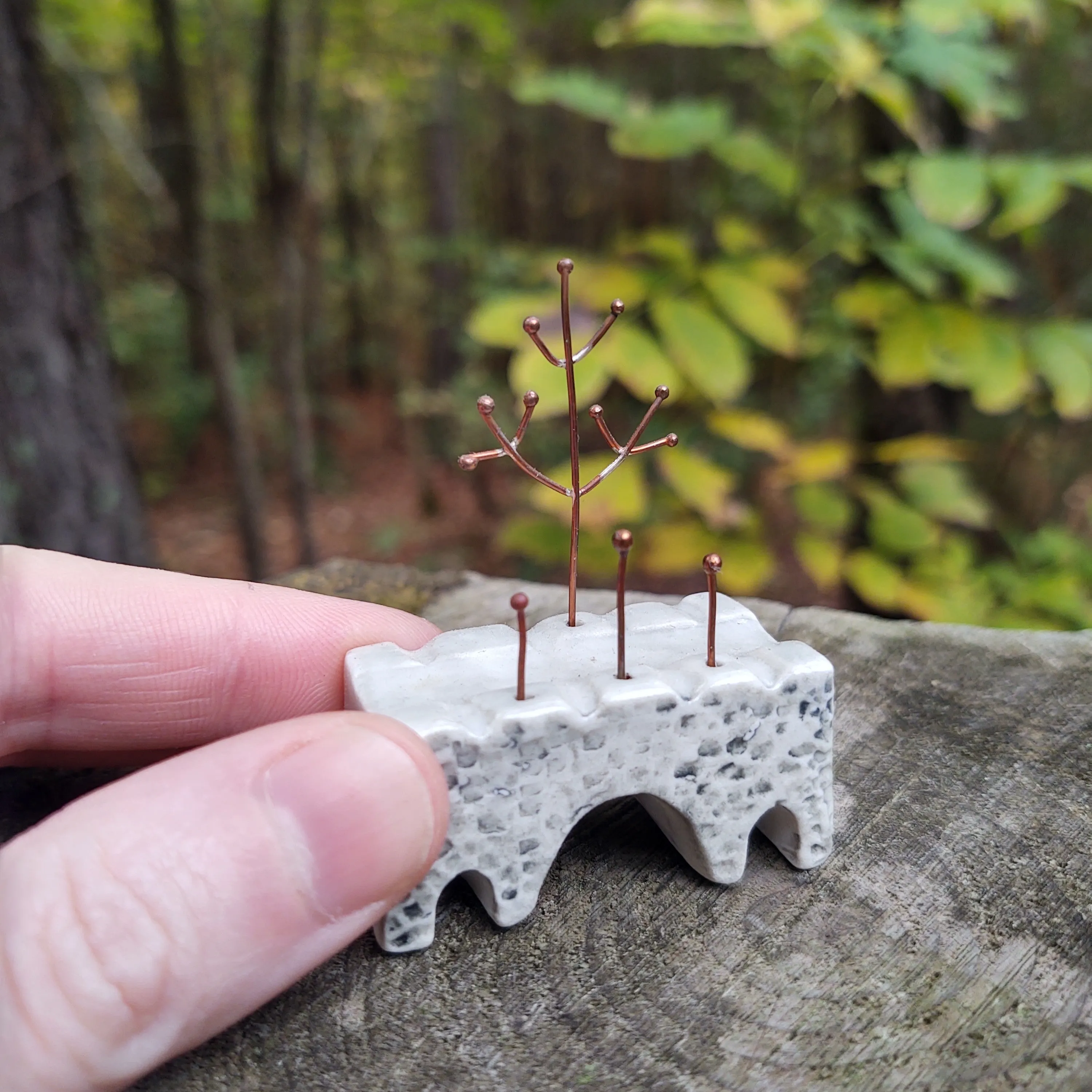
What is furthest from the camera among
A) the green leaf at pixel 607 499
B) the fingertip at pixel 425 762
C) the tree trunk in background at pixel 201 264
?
the tree trunk in background at pixel 201 264

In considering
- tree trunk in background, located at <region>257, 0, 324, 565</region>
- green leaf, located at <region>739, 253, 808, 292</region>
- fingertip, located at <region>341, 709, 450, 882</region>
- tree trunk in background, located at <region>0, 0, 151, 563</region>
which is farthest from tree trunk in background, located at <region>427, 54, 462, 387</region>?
fingertip, located at <region>341, 709, 450, 882</region>

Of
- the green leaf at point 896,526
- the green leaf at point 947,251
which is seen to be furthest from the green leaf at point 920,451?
the green leaf at point 947,251

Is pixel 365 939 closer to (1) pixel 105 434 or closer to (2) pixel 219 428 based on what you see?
(1) pixel 105 434

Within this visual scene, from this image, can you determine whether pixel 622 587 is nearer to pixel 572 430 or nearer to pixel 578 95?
pixel 572 430

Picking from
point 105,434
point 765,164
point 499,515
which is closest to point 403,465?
point 499,515

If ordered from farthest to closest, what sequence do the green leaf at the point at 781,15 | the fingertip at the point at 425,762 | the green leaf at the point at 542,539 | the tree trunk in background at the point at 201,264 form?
the tree trunk in background at the point at 201,264 → the green leaf at the point at 542,539 → the green leaf at the point at 781,15 → the fingertip at the point at 425,762

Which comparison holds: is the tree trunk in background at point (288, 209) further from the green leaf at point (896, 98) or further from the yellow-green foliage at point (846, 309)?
the green leaf at point (896, 98)
